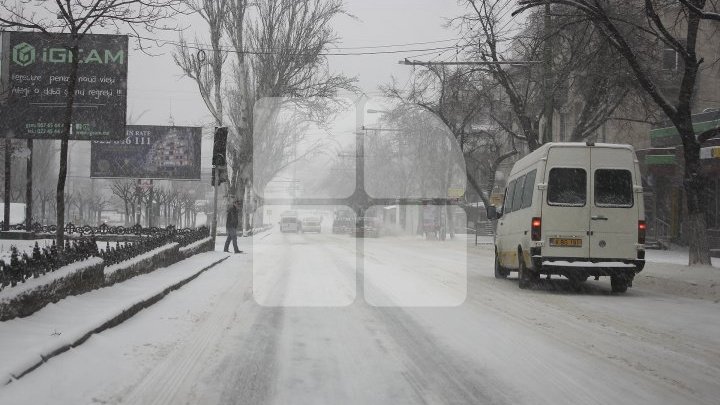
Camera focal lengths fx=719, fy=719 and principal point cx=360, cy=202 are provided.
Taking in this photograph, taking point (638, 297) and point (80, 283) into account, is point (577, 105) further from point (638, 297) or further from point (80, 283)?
point (80, 283)

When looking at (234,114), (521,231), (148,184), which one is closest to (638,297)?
(521,231)

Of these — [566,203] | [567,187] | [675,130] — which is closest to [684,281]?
[566,203]

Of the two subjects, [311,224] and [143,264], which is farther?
[311,224]

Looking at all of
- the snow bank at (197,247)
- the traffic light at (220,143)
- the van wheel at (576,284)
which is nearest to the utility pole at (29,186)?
the traffic light at (220,143)

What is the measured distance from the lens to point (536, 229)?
489 inches

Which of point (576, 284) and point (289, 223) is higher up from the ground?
point (289, 223)

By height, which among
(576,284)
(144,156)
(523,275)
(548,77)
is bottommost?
(576,284)

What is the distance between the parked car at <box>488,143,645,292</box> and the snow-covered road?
669 mm

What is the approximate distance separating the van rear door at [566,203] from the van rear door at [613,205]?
0.15 metres

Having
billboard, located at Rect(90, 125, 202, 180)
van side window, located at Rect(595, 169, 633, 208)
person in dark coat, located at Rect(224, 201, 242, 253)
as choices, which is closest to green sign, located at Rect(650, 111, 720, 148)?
van side window, located at Rect(595, 169, 633, 208)

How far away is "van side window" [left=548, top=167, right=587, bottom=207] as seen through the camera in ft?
40.7

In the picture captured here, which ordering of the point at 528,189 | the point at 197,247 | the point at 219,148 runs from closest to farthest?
the point at 528,189, the point at 197,247, the point at 219,148

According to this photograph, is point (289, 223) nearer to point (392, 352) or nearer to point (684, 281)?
point (684, 281)

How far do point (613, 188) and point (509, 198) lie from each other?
330cm
